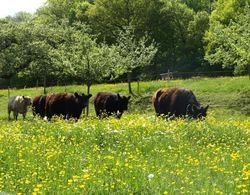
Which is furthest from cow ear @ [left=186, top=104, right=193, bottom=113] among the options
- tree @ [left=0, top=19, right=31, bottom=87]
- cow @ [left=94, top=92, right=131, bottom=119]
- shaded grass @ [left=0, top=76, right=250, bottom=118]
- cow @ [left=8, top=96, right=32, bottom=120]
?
tree @ [left=0, top=19, right=31, bottom=87]

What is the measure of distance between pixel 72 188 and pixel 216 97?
33.5 metres

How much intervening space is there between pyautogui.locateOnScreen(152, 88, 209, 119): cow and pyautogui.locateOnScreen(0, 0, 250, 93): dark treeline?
1330 cm

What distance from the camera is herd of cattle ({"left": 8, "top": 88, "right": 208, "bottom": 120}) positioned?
2442 centimetres

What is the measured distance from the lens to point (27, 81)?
2628 inches

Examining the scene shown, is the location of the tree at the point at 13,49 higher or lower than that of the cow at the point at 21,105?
higher

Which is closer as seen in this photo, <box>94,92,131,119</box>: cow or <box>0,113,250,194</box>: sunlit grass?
<box>0,113,250,194</box>: sunlit grass

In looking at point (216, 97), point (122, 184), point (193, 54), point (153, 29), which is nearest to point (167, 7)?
point (153, 29)

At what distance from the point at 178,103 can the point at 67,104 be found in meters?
6.19

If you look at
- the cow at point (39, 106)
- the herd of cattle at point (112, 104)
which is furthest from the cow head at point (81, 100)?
the cow at point (39, 106)

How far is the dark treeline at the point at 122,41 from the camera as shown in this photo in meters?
37.6

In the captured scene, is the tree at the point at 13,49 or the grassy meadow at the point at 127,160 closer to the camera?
the grassy meadow at the point at 127,160

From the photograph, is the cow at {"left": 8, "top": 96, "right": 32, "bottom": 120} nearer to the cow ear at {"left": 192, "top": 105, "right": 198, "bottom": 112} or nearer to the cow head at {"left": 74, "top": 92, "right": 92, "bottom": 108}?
the cow head at {"left": 74, "top": 92, "right": 92, "bottom": 108}

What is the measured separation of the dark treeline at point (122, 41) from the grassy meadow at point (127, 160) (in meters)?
21.7

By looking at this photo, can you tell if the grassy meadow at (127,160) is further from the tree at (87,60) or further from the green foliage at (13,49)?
the tree at (87,60)
